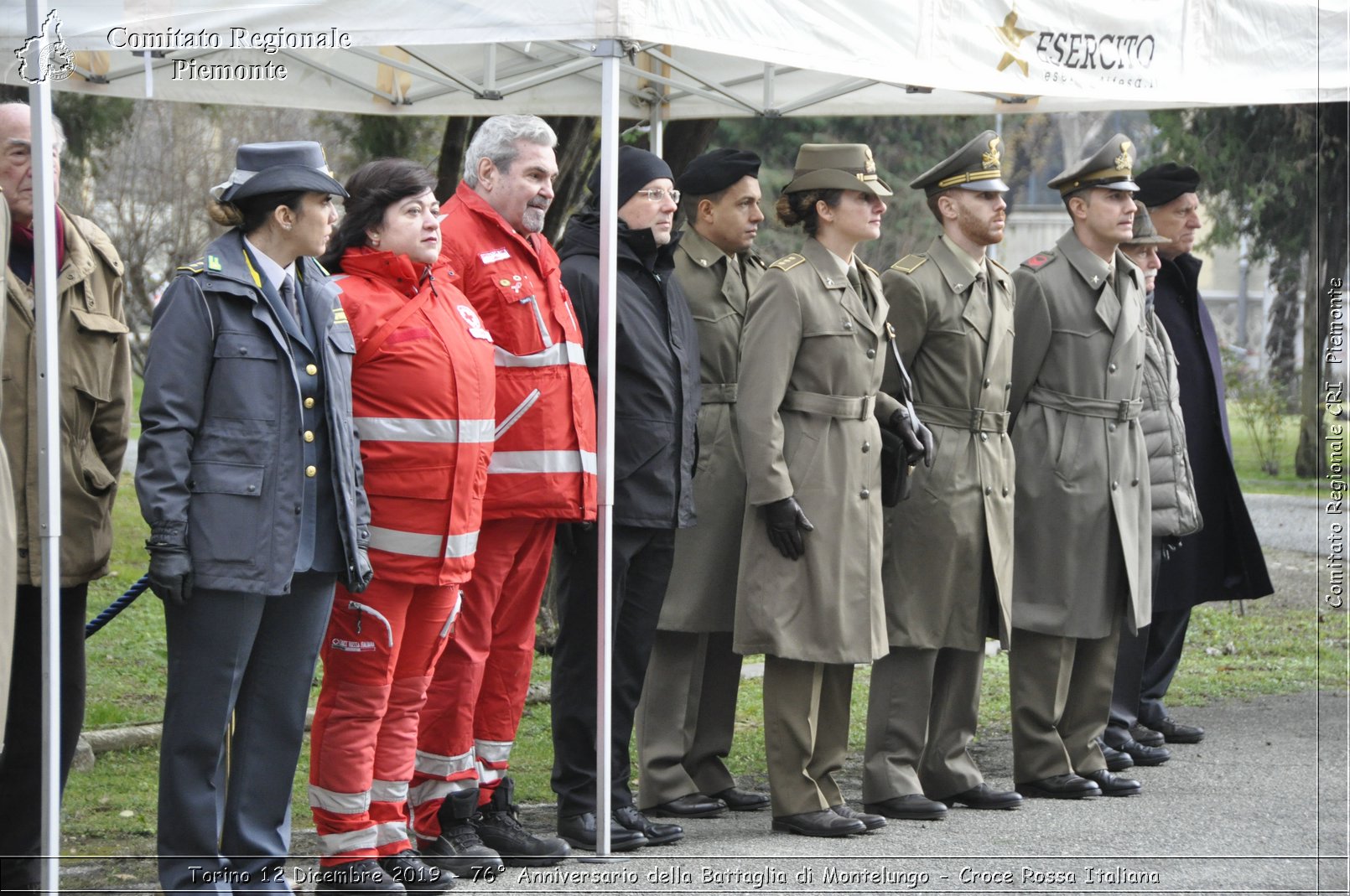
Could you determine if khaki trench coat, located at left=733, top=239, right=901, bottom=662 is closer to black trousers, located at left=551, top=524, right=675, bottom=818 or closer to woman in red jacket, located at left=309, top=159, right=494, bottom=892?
black trousers, located at left=551, top=524, right=675, bottom=818

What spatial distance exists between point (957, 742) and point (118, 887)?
2.89 metres

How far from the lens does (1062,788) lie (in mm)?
6246

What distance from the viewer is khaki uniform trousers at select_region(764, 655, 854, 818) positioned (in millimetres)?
5535

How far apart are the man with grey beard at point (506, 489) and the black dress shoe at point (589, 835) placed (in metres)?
0.19

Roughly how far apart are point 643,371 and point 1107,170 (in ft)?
7.40

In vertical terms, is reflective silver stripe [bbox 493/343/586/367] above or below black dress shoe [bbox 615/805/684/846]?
above

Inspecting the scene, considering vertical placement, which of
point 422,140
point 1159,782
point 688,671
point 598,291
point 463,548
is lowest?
point 1159,782

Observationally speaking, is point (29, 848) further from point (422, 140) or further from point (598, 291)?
point (422, 140)

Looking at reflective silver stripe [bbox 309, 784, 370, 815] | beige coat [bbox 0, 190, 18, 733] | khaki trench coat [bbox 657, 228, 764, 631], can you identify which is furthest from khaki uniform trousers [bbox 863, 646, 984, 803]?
beige coat [bbox 0, 190, 18, 733]

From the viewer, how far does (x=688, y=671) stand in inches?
234

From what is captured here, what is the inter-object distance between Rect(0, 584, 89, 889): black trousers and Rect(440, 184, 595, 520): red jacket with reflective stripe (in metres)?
1.24

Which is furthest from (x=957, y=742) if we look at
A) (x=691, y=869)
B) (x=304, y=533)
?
(x=304, y=533)

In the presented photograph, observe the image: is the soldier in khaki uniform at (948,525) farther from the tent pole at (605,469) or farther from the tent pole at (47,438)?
Answer: the tent pole at (47,438)

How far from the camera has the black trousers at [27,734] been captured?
4629 millimetres
